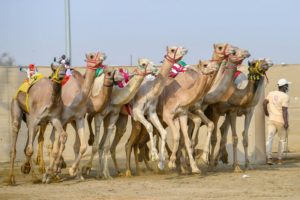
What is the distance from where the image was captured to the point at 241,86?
19.2m

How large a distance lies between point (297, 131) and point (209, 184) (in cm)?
1120

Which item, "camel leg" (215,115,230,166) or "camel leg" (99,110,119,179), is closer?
"camel leg" (99,110,119,179)

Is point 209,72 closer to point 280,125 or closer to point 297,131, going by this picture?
point 280,125

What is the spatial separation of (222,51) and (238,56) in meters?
0.53

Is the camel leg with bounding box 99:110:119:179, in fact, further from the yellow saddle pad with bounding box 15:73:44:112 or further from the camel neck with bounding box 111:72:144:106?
the yellow saddle pad with bounding box 15:73:44:112

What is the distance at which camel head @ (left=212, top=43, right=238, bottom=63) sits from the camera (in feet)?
58.1

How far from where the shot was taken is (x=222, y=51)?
17.7 metres

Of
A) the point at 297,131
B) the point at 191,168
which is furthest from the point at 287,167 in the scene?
the point at 297,131

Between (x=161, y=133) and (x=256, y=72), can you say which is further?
(x=256, y=72)

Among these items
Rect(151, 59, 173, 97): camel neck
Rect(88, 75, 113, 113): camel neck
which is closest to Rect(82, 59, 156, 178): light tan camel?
Rect(88, 75, 113, 113): camel neck

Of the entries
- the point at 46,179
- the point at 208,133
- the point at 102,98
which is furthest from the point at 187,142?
the point at 46,179

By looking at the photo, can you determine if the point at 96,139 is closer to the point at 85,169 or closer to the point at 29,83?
the point at 85,169

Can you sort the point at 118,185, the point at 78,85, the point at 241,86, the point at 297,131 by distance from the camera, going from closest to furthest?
the point at 118,185 < the point at 78,85 < the point at 241,86 < the point at 297,131

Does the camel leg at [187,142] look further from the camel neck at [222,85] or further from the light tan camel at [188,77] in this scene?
the camel neck at [222,85]
